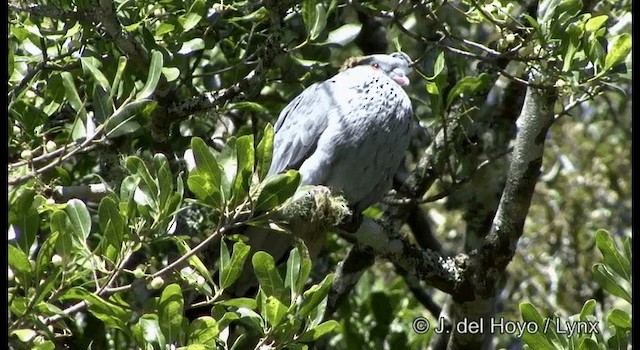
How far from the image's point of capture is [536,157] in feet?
12.3

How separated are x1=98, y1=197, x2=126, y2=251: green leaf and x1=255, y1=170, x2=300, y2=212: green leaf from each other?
0.38 meters

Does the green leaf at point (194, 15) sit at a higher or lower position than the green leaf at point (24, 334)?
higher

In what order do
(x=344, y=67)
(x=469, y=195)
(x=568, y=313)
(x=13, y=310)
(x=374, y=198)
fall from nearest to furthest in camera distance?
(x=13, y=310) < (x=374, y=198) < (x=344, y=67) < (x=469, y=195) < (x=568, y=313)

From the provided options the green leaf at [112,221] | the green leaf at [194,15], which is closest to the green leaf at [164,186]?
the green leaf at [112,221]

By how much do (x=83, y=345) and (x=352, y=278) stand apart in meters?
1.12

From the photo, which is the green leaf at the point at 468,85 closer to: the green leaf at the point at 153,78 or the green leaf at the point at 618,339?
the green leaf at the point at 618,339

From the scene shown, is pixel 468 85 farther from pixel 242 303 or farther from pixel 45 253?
pixel 45 253

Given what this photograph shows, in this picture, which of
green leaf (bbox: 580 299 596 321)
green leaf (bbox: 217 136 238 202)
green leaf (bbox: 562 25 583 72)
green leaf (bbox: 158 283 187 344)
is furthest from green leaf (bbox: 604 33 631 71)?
green leaf (bbox: 158 283 187 344)

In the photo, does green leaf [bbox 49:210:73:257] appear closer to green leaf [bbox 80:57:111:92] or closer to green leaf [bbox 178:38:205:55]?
green leaf [bbox 80:57:111:92]

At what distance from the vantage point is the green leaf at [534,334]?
2.98 metres

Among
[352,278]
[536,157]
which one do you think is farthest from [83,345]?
[536,157]

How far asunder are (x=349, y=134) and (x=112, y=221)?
4.88ft

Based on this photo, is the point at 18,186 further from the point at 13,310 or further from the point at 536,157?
the point at 536,157

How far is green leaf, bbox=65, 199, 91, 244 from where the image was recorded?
8.59 feet
